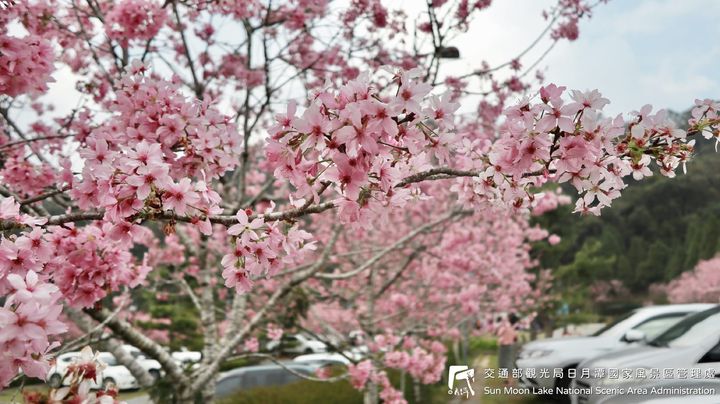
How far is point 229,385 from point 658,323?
20.8 feet

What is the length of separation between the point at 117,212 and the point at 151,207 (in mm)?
100

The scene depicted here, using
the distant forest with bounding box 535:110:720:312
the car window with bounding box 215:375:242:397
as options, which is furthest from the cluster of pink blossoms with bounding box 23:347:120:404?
the distant forest with bounding box 535:110:720:312

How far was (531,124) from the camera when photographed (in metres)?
1.62

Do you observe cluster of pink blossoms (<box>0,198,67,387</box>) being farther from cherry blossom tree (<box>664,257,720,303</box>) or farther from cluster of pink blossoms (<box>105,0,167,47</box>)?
cherry blossom tree (<box>664,257,720,303</box>)

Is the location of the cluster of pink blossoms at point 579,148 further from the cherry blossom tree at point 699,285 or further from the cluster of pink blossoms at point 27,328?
the cherry blossom tree at point 699,285

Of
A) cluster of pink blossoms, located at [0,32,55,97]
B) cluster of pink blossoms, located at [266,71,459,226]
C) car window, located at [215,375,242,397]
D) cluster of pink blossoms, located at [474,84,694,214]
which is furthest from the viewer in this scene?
car window, located at [215,375,242,397]

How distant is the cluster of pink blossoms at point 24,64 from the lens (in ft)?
7.99

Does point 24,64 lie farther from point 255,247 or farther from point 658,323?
point 658,323

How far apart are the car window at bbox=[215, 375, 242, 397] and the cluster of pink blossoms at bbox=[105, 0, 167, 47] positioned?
577cm

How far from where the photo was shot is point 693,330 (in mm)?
4949

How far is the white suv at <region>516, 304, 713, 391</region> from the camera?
21.6ft

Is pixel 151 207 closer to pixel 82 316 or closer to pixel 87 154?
pixel 87 154

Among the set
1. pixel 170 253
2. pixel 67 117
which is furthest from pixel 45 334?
pixel 170 253

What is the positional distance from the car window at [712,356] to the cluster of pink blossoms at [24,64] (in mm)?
5045
